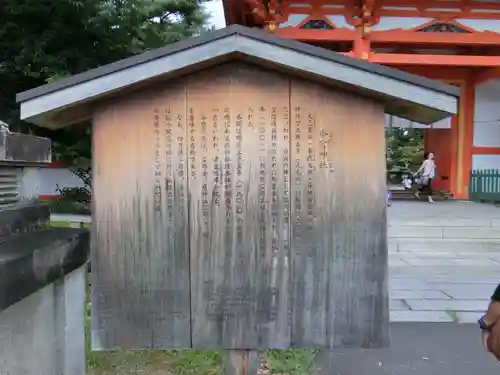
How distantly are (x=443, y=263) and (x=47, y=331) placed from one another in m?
6.51

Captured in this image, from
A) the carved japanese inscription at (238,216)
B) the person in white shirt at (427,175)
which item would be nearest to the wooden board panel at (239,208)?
the carved japanese inscription at (238,216)

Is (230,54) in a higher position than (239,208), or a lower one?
higher

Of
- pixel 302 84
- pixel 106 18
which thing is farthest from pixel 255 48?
pixel 106 18

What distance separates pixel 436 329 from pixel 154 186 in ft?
11.4

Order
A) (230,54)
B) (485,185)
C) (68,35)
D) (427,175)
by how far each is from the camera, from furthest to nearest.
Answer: (427,175) → (485,185) → (68,35) → (230,54)

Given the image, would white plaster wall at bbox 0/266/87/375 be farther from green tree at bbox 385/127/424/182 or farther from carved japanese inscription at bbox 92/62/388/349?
green tree at bbox 385/127/424/182

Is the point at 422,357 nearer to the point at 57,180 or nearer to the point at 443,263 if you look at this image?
the point at 443,263

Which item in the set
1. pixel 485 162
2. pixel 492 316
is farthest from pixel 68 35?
pixel 485 162

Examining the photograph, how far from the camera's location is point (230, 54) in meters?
2.54

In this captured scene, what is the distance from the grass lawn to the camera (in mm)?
3865

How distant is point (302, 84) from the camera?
265cm

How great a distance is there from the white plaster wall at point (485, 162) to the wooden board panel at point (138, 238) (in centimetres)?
1292

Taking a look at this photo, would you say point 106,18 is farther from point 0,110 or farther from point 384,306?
point 384,306

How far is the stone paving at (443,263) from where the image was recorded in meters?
5.59
